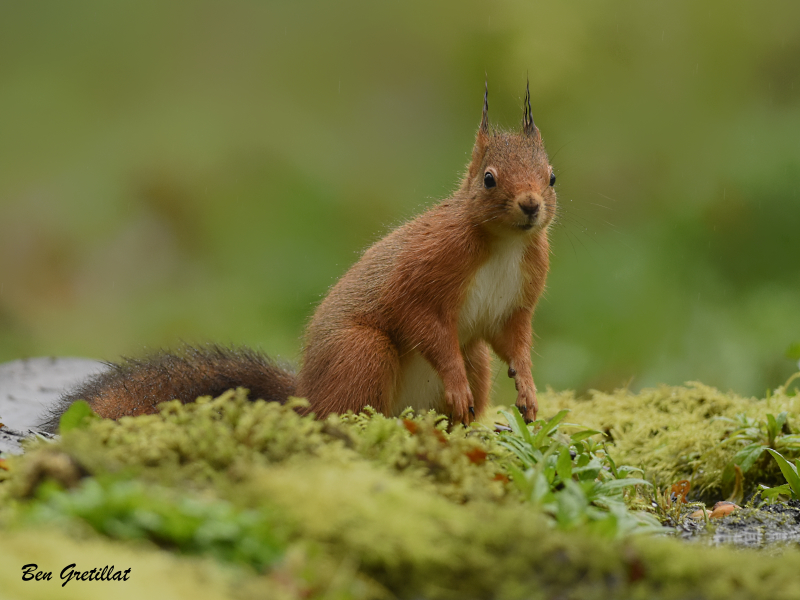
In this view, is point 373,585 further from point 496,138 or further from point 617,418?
point 617,418

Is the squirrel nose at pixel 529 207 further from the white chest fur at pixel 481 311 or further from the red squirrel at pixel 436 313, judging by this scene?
the white chest fur at pixel 481 311

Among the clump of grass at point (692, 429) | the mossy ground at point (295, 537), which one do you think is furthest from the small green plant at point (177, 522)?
the clump of grass at point (692, 429)

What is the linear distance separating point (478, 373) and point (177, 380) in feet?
4.99

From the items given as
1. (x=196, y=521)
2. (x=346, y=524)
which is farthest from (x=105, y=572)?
(x=346, y=524)

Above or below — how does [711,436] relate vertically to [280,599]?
above

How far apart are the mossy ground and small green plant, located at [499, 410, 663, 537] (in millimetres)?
72

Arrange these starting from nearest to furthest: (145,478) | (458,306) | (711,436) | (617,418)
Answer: (145,478), (458,306), (711,436), (617,418)

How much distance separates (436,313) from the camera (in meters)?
3.53

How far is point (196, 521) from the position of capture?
1777mm

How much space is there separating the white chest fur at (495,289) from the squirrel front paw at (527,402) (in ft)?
1.16

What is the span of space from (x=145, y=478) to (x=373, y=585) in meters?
0.76

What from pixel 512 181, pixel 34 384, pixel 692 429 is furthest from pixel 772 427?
pixel 34 384

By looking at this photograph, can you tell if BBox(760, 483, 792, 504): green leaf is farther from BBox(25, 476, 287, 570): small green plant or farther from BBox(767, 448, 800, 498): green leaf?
BBox(25, 476, 287, 570): small green plant

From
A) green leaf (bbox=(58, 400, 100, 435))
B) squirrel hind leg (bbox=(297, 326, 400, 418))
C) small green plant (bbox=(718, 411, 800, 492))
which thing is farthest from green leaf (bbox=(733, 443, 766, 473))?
green leaf (bbox=(58, 400, 100, 435))
